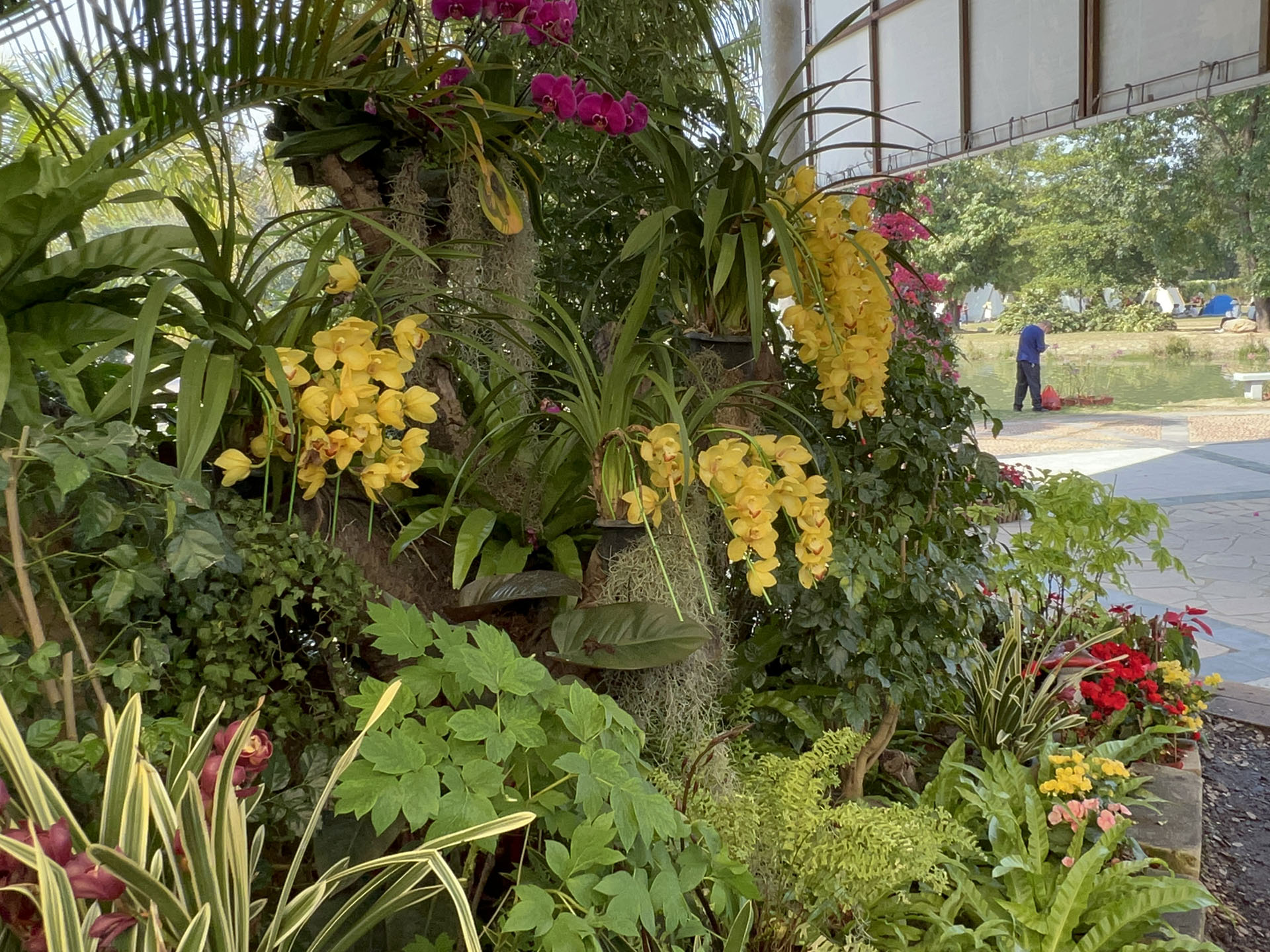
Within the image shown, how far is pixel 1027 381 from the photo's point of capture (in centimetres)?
362

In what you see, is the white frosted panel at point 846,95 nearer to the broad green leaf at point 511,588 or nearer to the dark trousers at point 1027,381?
the dark trousers at point 1027,381

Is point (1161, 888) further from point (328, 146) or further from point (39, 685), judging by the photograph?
point (328, 146)

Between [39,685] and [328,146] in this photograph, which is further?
[328,146]

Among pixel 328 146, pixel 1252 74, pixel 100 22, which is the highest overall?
pixel 1252 74

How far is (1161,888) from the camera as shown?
1.49m

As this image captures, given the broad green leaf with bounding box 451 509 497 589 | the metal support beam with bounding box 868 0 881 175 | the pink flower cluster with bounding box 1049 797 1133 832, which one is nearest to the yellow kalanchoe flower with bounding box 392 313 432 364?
the broad green leaf with bounding box 451 509 497 589

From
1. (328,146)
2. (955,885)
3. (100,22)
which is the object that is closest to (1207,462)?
(955,885)

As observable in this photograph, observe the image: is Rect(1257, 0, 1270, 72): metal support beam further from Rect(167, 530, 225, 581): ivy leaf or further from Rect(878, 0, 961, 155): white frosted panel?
Rect(167, 530, 225, 581): ivy leaf

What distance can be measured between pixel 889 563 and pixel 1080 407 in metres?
2.45

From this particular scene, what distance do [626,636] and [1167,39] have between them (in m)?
2.80

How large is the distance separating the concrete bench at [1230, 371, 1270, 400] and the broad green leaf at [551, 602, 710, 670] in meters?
2.18

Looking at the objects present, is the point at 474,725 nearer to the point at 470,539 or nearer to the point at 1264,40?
the point at 470,539

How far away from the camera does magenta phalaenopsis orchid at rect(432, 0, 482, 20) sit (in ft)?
4.53

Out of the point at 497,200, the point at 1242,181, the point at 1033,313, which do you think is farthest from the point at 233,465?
the point at 1033,313
